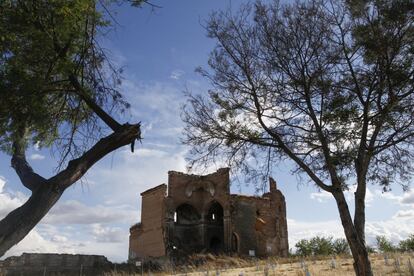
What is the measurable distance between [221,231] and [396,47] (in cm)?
2707

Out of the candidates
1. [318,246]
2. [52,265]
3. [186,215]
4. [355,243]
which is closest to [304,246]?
[318,246]

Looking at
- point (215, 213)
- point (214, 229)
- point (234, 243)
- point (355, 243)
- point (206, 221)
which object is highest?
point (215, 213)

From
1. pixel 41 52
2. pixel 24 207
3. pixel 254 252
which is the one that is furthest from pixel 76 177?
pixel 254 252

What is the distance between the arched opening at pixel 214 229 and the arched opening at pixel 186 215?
3.20ft

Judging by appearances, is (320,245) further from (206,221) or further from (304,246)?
(206,221)

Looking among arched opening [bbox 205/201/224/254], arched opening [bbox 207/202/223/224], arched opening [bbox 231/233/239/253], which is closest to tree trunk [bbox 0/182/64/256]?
arched opening [bbox 231/233/239/253]

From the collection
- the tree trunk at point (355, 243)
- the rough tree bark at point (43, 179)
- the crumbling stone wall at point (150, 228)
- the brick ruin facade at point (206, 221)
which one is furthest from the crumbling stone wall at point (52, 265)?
the rough tree bark at point (43, 179)

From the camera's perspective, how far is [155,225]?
3269 cm

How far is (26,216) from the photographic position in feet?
14.0

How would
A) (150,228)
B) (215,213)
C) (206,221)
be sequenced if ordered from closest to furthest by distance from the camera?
(150,228) → (206,221) → (215,213)

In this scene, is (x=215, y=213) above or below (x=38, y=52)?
above

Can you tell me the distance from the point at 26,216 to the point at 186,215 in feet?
103

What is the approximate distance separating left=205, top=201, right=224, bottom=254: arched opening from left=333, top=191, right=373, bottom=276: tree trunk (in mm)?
25518

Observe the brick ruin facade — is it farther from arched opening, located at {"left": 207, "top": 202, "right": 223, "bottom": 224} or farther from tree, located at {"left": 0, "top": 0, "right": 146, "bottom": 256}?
tree, located at {"left": 0, "top": 0, "right": 146, "bottom": 256}
